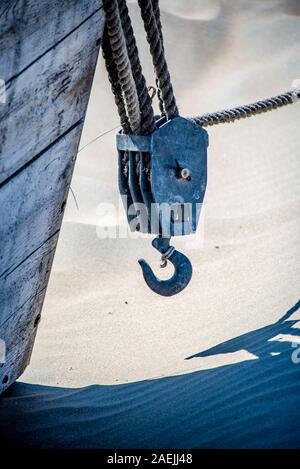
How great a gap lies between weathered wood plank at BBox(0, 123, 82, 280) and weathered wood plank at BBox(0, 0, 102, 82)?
30 cm

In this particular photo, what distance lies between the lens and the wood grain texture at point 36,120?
1359 millimetres

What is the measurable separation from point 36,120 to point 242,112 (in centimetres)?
113

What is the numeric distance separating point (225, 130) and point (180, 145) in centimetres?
539

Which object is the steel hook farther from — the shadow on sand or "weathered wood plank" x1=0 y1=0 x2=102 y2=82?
"weathered wood plank" x1=0 y1=0 x2=102 y2=82

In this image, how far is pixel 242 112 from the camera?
230 cm

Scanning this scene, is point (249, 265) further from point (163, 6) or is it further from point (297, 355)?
point (163, 6)

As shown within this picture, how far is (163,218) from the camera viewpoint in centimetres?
181

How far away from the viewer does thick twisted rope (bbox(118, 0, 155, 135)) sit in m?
1.64

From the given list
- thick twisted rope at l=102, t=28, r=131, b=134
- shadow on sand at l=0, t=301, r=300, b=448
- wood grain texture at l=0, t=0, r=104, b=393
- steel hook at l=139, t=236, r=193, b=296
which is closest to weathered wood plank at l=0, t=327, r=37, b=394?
wood grain texture at l=0, t=0, r=104, b=393

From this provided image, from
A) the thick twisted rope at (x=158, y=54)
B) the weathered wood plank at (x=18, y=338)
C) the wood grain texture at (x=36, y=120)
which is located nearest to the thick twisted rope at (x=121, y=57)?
the wood grain texture at (x=36, y=120)

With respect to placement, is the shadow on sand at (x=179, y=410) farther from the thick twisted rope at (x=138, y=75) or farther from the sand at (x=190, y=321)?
the thick twisted rope at (x=138, y=75)

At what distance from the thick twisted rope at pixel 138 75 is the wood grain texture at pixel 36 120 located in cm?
12

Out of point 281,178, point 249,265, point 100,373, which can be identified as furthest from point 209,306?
point 281,178

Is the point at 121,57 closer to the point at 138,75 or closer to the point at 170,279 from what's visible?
the point at 138,75
